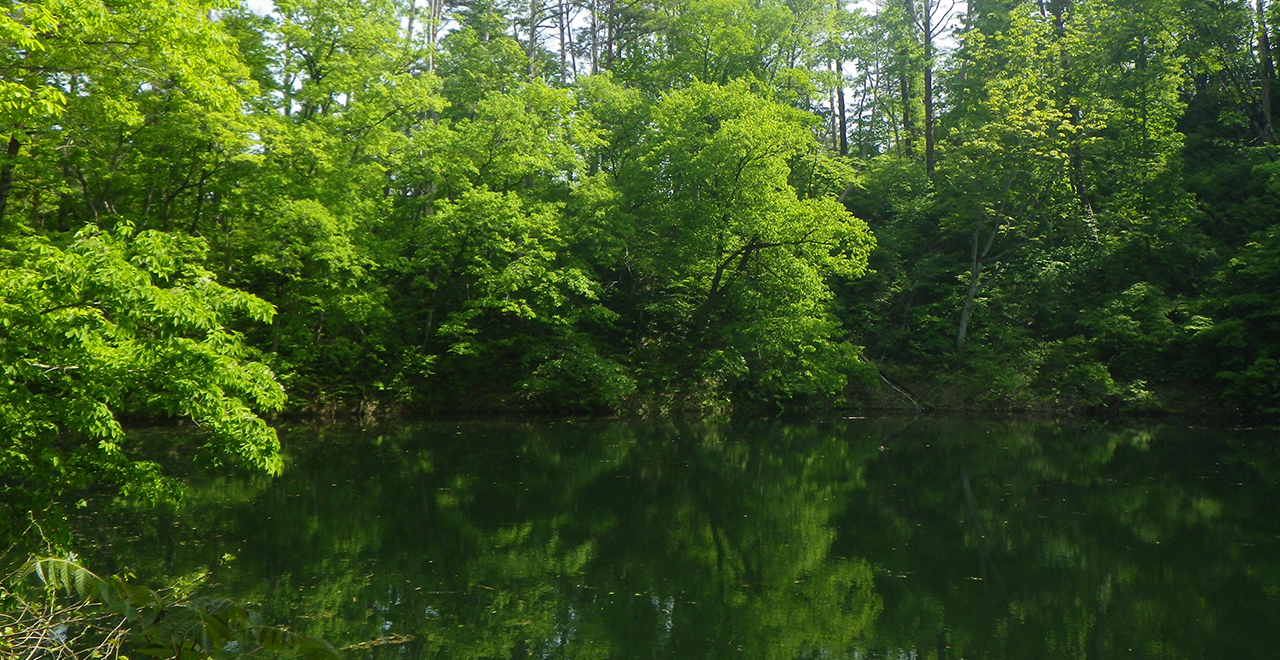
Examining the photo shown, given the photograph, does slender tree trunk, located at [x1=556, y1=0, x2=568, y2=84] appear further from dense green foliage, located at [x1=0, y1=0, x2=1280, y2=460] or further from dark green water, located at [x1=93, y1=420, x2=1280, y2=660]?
dark green water, located at [x1=93, y1=420, x2=1280, y2=660]

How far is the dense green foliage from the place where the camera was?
836 inches

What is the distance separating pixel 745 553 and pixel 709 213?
17591 mm

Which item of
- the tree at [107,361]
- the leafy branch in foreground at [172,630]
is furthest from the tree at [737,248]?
the leafy branch in foreground at [172,630]

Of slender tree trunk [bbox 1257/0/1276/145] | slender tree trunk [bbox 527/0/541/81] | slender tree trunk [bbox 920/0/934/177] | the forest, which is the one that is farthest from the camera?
slender tree trunk [bbox 920/0/934/177]

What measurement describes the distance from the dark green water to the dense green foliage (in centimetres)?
774

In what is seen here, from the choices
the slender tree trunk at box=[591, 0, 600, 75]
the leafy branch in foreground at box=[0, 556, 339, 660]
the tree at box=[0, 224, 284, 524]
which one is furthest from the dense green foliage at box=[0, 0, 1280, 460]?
the leafy branch in foreground at box=[0, 556, 339, 660]

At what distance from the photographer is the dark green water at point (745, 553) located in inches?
245

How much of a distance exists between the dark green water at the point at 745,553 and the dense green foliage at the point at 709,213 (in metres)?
7.74

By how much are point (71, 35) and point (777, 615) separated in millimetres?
9076

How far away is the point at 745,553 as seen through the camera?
8820mm

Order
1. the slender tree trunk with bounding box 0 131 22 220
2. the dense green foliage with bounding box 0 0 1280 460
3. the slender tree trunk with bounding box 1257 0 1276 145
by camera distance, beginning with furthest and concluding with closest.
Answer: the slender tree trunk with bounding box 1257 0 1276 145, the dense green foliage with bounding box 0 0 1280 460, the slender tree trunk with bounding box 0 131 22 220

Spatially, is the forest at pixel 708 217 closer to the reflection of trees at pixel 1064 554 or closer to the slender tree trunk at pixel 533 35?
the slender tree trunk at pixel 533 35

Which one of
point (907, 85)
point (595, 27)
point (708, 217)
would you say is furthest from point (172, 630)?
point (907, 85)

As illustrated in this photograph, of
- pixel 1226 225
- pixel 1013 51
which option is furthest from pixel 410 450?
pixel 1226 225
